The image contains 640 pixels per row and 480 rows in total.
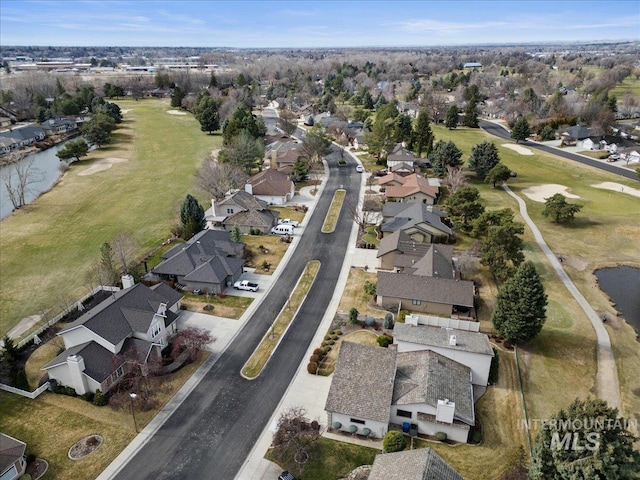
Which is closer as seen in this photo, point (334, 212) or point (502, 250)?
point (502, 250)

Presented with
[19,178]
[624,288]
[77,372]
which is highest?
[19,178]

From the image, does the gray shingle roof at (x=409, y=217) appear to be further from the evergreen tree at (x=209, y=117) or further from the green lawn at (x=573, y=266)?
the evergreen tree at (x=209, y=117)

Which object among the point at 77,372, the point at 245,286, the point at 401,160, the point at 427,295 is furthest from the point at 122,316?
the point at 401,160

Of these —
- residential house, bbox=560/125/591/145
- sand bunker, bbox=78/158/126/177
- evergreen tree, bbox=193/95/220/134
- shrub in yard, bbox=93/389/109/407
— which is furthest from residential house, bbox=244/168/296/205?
residential house, bbox=560/125/591/145

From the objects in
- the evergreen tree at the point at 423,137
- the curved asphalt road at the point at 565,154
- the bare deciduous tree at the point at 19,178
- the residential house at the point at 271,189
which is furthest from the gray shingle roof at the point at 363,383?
the curved asphalt road at the point at 565,154

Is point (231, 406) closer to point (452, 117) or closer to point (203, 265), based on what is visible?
point (203, 265)
